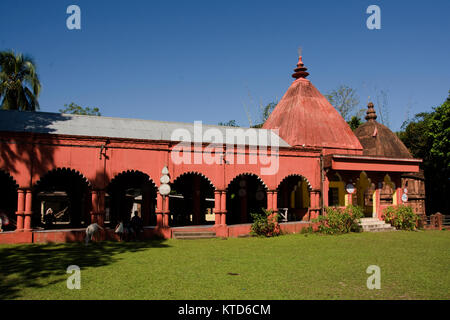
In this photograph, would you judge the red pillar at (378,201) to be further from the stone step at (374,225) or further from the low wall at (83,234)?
the low wall at (83,234)

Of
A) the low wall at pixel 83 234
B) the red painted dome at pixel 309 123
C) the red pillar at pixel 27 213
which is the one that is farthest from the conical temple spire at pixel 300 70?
the red pillar at pixel 27 213

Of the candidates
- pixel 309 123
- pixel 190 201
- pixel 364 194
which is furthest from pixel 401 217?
pixel 190 201

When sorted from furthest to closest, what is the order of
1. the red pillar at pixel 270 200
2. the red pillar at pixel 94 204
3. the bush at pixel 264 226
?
the red pillar at pixel 270 200, the bush at pixel 264 226, the red pillar at pixel 94 204

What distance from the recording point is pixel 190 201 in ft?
76.1

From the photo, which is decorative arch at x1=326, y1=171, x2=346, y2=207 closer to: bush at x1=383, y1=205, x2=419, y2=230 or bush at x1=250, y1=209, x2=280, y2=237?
bush at x1=383, y1=205, x2=419, y2=230

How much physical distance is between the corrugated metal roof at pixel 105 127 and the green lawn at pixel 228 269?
520cm

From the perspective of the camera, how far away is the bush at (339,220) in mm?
17938

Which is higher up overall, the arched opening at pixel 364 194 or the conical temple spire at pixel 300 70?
the conical temple spire at pixel 300 70

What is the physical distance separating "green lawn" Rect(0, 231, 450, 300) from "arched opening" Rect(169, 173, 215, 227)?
15.2 ft

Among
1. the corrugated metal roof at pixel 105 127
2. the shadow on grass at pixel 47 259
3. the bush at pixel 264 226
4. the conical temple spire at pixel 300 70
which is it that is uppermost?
the conical temple spire at pixel 300 70

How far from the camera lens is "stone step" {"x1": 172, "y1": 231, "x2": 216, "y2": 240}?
15.8 metres

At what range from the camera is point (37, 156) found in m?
14.2

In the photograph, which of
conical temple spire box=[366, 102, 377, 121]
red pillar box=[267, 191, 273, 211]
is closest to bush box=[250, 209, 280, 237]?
red pillar box=[267, 191, 273, 211]
